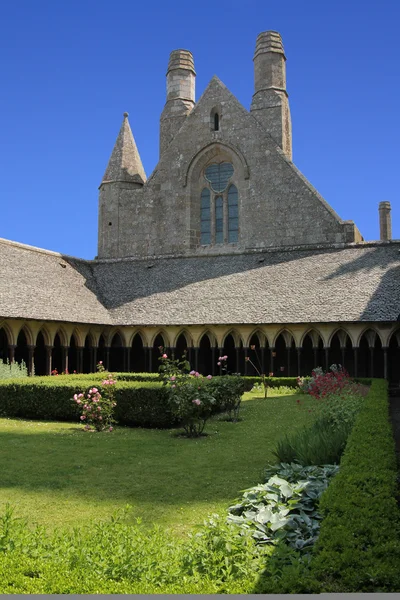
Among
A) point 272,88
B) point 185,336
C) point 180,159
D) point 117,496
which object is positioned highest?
point 272,88

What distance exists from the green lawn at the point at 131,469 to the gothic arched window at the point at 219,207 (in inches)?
795

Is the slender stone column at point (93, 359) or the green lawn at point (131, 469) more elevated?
the slender stone column at point (93, 359)

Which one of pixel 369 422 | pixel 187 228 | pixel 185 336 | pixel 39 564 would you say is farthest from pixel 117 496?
pixel 187 228

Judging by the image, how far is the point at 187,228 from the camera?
33500 mm

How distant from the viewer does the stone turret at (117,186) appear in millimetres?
34938

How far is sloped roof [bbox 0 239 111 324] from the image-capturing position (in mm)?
22719

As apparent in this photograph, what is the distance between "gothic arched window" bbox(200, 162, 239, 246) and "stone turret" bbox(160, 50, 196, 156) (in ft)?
14.5

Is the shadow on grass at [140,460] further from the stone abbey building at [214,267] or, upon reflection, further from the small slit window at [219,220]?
the small slit window at [219,220]

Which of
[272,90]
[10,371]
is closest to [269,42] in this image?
[272,90]

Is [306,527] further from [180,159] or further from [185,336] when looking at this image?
[180,159]

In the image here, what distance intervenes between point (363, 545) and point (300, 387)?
18.1 metres

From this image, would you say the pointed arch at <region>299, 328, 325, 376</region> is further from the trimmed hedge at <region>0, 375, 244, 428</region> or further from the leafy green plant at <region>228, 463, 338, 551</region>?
the leafy green plant at <region>228, 463, 338, 551</region>

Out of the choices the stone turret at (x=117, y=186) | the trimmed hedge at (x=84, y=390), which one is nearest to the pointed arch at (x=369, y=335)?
the trimmed hedge at (x=84, y=390)

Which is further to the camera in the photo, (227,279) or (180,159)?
(180,159)
